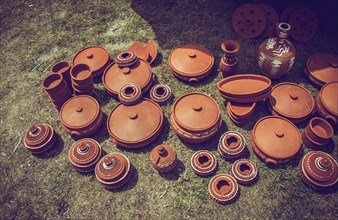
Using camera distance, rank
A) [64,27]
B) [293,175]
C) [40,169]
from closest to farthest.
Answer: [293,175]
[40,169]
[64,27]

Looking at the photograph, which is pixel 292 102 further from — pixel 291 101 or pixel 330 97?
pixel 330 97

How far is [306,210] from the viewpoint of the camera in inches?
250

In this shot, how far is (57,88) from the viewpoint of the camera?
758 centimetres

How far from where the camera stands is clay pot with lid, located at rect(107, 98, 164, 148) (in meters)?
7.08

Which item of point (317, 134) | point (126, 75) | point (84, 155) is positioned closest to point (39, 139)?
point (84, 155)

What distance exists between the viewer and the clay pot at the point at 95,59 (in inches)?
337

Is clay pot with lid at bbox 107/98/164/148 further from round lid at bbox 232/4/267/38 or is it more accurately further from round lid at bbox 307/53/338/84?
round lid at bbox 307/53/338/84

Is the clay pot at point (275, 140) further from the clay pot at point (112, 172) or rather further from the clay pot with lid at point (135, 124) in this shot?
the clay pot at point (112, 172)

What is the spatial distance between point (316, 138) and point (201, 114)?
2.93 meters

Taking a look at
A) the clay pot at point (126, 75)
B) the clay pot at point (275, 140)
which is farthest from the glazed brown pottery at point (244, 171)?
the clay pot at point (126, 75)

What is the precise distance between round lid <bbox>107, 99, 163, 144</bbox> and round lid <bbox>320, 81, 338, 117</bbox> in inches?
174

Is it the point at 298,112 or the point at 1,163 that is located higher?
the point at 298,112

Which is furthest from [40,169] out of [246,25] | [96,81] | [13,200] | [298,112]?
[246,25]

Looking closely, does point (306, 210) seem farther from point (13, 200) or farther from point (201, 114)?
point (13, 200)
